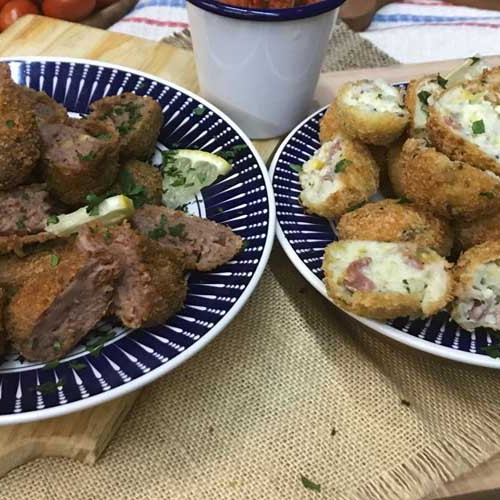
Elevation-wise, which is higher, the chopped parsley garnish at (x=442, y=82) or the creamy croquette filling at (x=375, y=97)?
the chopped parsley garnish at (x=442, y=82)

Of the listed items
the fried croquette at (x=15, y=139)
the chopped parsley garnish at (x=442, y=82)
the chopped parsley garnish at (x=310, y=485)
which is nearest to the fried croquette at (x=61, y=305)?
the fried croquette at (x=15, y=139)

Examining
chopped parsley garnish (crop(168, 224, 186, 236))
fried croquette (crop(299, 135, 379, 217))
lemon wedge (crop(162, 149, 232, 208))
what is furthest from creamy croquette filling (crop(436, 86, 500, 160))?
chopped parsley garnish (crop(168, 224, 186, 236))

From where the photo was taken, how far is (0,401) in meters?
1.13

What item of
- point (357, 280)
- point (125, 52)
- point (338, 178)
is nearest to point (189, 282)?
point (357, 280)

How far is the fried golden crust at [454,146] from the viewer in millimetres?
1456

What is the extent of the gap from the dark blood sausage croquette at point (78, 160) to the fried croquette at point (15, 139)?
4 centimetres

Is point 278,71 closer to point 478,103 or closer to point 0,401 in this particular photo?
point 478,103

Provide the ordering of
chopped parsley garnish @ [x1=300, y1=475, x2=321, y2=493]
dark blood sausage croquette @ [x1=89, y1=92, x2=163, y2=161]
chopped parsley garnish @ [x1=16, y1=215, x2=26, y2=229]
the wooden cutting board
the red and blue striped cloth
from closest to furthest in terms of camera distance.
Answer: chopped parsley garnish @ [x1=300, y1=475, x2=321, y2=493] < chopped parsley garnish @ [x1=16, y1=215, x2=26, y2=229] < dark blood sausage croquette @ [x1=89, y1=92, x2=163, y2=161] < the wooden cutting board < the red and blue striped cloth

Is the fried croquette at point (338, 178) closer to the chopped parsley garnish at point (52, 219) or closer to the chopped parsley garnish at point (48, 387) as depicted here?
the chopped parsley garnish at point (52, 219)

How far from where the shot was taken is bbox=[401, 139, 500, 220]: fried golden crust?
4.69 feet

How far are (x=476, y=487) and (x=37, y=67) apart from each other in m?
1.57

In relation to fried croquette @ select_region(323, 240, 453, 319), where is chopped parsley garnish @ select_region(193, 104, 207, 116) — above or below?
above

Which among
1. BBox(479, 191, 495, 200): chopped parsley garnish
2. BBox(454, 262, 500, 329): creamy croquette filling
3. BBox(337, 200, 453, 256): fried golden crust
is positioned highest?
BBox(479, 191, 495, 200): chopped parsley garnish

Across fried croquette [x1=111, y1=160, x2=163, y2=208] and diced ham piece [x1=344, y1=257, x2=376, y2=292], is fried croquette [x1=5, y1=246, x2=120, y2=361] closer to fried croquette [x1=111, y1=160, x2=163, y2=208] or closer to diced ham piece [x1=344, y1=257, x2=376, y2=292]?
fried croquette [x1=111, y1=160, x2=163, y2=208]
